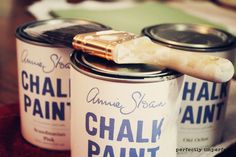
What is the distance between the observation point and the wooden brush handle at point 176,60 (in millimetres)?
402

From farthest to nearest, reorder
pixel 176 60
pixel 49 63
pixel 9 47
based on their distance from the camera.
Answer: pixel 9 47
pixel 49 63
pixel 176 60

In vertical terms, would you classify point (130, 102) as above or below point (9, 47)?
above

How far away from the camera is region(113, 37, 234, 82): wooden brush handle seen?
1.32 feet

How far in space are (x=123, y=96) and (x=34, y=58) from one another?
153mm

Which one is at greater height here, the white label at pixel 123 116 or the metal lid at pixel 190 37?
the metal lid at pixel 190 37

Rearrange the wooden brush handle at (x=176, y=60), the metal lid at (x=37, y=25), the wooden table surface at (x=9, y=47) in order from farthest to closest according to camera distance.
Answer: the wooden table surface at (x=9, y=47), the metal lid at (x=37, y=25), the wooden brush handle at (x=176, y=60)

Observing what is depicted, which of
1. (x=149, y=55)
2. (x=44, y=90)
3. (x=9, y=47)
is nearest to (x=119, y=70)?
(x=149, y=55)

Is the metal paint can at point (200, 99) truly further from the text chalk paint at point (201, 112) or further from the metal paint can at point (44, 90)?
the metal paint can at point (44, 90)

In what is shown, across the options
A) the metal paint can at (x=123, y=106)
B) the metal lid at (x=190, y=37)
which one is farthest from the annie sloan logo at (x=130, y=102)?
the metal lid at (x=190, y=37)

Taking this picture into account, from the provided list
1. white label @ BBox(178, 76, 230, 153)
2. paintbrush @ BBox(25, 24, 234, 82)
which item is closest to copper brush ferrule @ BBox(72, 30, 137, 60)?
paintbrush @ BBox(25, 24, 234, 82)

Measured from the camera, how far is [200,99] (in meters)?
0.54

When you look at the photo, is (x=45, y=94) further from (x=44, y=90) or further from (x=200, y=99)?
(x=200, y=99)

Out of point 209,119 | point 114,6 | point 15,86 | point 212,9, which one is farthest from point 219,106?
point 212,9

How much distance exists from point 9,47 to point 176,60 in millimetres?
602
